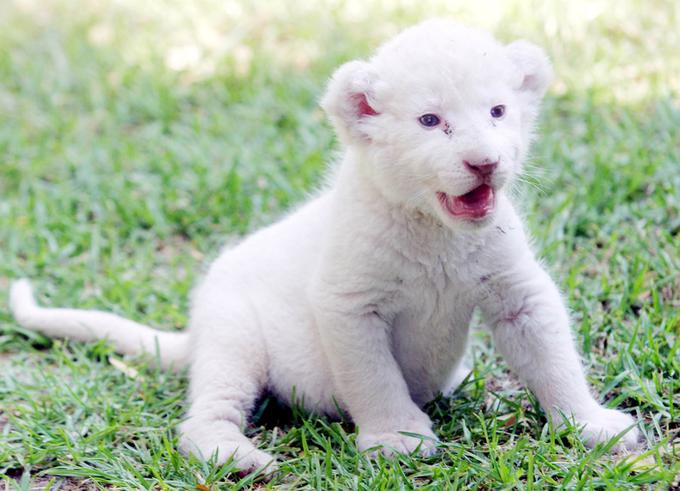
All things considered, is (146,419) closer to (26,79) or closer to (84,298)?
(84,298)

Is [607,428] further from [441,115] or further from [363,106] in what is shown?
[363,106]

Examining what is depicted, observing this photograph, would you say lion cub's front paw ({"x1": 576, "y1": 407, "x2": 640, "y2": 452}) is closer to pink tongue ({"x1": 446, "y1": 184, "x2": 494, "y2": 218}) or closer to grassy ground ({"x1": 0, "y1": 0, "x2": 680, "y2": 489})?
grassy ground ({"x1": 0, "y1": 0, "x2": 680, "y2": 489})

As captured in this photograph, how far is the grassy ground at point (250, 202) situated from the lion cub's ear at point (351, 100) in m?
1.19

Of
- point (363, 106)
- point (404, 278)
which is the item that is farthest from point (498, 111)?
point (404, 278)

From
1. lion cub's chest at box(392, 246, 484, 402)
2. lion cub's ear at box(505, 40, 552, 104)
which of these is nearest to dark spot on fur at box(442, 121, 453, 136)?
lion cub's ear at box(505, 40, 552, 104)

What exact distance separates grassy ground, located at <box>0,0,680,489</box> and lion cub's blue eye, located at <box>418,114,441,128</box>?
1211 millimetres

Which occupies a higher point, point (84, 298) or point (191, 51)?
point (191, 51)

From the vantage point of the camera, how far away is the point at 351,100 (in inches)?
160

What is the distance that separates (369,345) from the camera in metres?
4.18

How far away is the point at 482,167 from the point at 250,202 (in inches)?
126

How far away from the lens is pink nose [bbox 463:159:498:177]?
3.63 metres

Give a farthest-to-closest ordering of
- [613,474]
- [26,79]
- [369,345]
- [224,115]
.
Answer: [26,79]
[224,115]
[369,345]
[613,474]

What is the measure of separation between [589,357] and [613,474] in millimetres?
1165

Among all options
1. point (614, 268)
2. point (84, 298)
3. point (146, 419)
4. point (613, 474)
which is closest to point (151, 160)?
point (84, 298)
